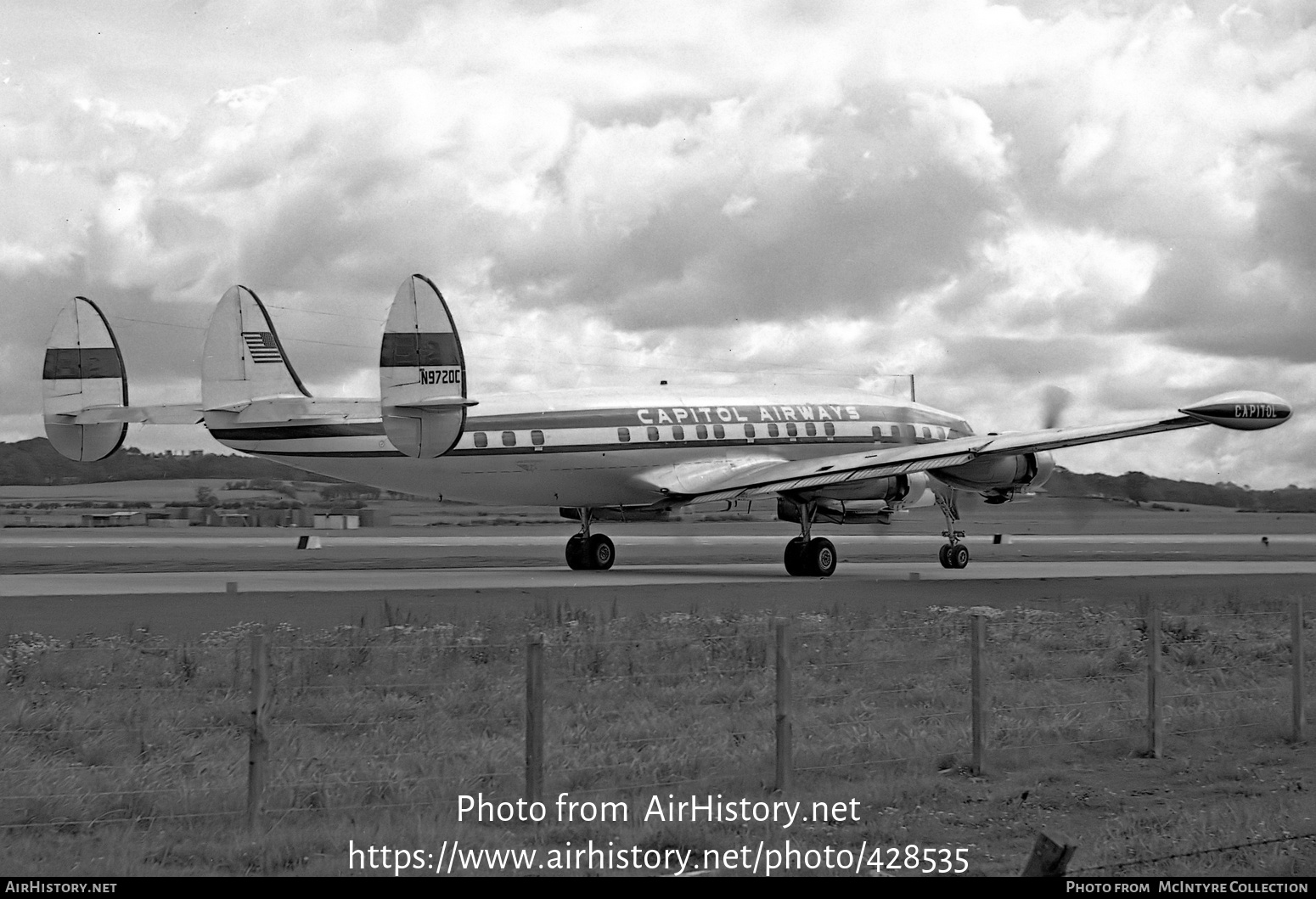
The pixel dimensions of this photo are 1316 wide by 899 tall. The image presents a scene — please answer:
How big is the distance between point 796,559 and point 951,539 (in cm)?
580

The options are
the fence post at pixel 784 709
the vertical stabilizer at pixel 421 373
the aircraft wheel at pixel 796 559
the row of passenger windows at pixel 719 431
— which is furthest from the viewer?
the aircraft wheel at pixel 796 559

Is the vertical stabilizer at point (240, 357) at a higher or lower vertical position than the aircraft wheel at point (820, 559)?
higher

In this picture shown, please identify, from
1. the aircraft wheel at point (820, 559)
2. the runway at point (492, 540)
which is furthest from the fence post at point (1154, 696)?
the runway at point (492, 540)

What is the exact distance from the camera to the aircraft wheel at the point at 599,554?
131ft

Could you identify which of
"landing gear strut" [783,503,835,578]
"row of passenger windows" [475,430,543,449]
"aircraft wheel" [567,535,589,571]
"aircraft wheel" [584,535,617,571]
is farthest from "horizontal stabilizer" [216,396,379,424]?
"landing gear strut" [783,503,835,578]

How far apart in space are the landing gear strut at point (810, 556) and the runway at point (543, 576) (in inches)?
22.7

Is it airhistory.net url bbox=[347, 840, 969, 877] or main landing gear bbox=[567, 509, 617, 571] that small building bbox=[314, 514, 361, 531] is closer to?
main landing gear bbox=[567, 509, 617, 571]

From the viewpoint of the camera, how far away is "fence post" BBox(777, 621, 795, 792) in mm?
11594

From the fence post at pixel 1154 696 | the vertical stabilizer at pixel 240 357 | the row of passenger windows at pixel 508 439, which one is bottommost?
the fence post at pixel 1154 696

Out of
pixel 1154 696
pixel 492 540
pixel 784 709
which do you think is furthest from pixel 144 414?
pixel 492 540

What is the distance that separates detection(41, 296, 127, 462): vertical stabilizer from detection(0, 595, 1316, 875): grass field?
9935 millimetres

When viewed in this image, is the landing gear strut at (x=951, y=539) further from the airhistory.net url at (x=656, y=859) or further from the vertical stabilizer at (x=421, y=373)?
the airhistory.net url at (x=656, y=859)

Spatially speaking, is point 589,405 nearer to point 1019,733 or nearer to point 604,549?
point 604,549

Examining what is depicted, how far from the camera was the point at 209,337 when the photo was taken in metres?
32.0
